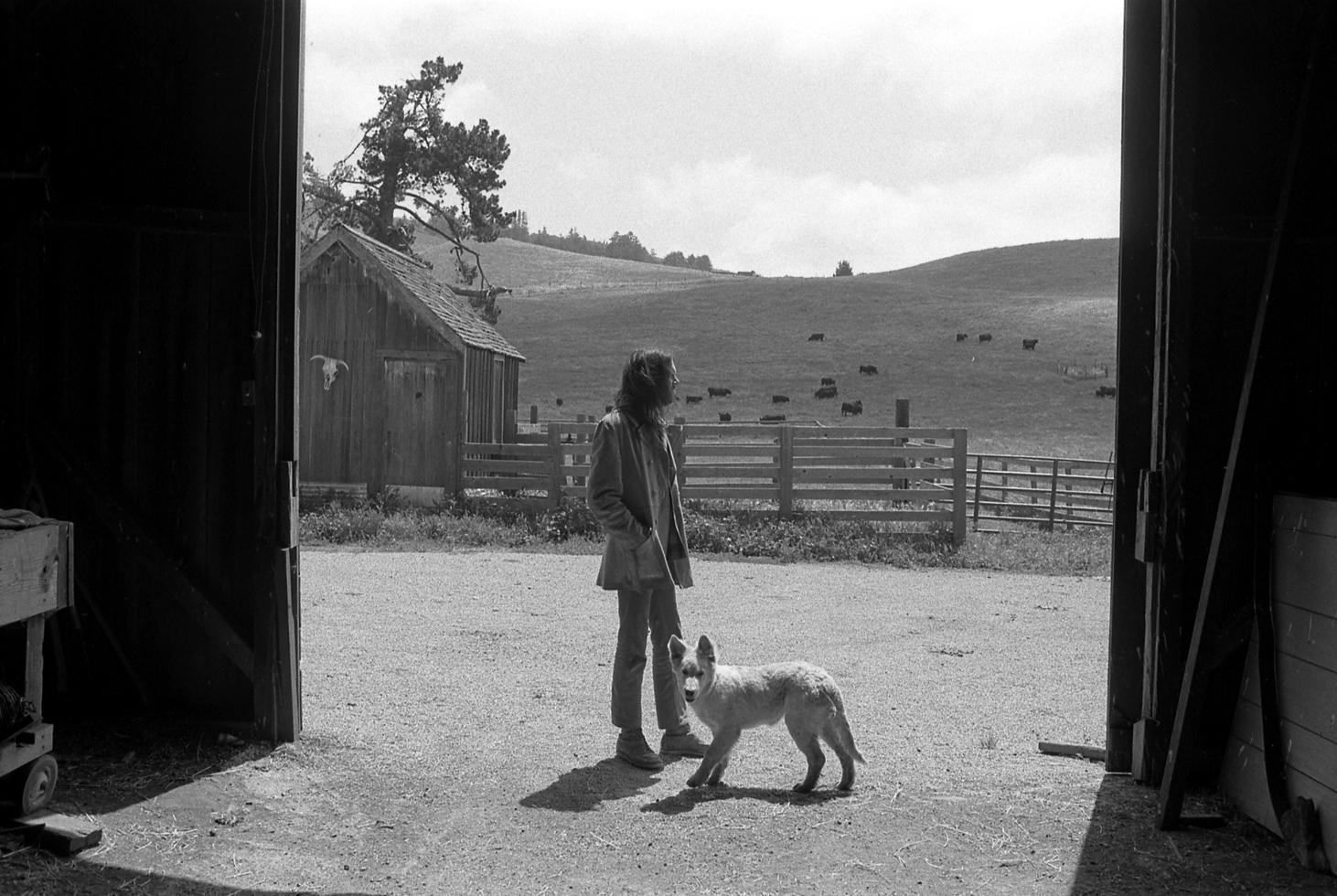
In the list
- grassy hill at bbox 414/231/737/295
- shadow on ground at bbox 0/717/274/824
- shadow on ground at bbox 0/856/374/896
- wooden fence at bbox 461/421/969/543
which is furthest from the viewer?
grassy hill at bbox 414/231/737/295

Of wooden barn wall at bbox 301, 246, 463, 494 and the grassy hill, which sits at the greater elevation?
the grassy hill

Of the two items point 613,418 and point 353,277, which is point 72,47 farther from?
point 353,277

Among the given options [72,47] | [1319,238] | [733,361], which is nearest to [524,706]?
[72,47]

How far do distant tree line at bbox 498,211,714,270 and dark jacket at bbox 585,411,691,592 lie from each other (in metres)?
116

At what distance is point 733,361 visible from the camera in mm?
55156

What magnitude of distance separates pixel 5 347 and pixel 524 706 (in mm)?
3620

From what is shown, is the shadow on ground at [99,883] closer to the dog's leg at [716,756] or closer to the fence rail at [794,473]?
the dog's leg at [716,756]

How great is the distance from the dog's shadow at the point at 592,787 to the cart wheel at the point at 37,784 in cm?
201

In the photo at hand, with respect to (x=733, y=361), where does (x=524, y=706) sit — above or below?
below

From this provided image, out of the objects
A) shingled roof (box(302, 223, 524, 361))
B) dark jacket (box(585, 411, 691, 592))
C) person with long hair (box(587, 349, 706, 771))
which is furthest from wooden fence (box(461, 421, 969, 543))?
dark jacket (box(585, 411, 691, 592))

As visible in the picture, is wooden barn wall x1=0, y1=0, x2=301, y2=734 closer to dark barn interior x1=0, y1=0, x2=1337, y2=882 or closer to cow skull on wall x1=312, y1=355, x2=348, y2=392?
dark barn interior x1=0, y1=0, x2=1337, y2=882

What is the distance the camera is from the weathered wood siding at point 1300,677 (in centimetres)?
471

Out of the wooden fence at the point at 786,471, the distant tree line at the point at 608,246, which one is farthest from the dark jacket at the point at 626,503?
the distant tree line at the point at 608,246

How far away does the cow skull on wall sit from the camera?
65.8ft
